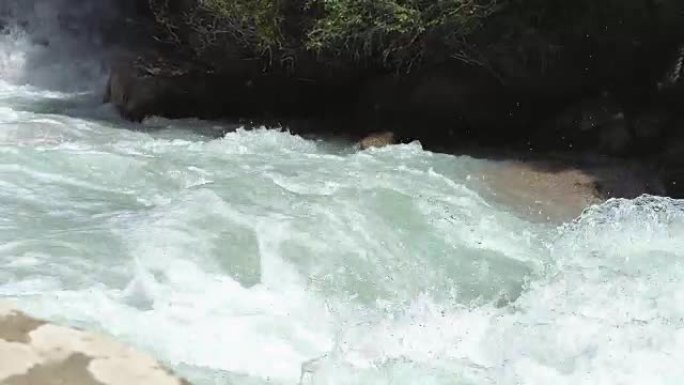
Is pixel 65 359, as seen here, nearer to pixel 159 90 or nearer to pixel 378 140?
pixel 378 140

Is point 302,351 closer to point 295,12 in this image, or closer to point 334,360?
point 334,360

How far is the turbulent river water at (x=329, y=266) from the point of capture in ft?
11.1

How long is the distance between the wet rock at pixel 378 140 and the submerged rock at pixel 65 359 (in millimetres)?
5725

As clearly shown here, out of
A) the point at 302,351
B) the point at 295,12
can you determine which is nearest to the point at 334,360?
the point at 302,351

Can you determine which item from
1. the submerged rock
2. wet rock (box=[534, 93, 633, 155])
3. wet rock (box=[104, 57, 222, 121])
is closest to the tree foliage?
wet rock (box=[534, 93, 633, 155])

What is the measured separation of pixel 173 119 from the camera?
9266 mm

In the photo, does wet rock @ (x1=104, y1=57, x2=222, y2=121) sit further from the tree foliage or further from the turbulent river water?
the turbulent river water

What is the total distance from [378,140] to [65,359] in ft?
19.8

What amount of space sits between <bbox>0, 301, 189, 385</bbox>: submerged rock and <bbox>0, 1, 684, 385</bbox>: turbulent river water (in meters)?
0.47

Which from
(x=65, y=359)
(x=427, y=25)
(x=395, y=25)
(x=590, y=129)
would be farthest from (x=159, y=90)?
(x=65, y=359)

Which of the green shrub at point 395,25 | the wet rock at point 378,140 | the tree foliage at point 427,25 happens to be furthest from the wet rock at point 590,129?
the wet rock at point 378,140

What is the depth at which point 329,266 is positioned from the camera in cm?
457

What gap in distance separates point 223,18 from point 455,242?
473 cm

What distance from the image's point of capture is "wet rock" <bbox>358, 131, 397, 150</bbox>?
8.30 metres
